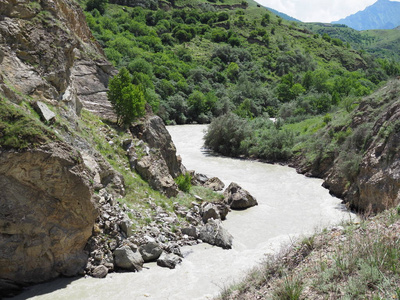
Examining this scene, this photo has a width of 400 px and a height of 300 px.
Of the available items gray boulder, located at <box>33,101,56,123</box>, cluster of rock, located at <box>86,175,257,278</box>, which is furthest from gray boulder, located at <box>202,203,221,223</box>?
gray boulder, located at <box>33,101,56,123</box>

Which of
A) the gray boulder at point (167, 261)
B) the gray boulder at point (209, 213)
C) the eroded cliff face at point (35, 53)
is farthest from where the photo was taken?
the gray boulder at point (209, 213)

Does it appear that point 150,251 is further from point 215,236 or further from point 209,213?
point 209,213

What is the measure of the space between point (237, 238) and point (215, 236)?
172 cm

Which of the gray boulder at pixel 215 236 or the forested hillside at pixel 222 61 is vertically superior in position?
the forested hillside at pixel 222 61

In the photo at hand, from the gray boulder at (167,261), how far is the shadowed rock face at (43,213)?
8.32 feet

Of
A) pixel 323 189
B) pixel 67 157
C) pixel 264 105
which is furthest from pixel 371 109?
pixel 264 105

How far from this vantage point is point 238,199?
2022cm

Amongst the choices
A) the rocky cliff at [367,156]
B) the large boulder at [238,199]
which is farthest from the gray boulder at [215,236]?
the rocky cliff at [367,156]

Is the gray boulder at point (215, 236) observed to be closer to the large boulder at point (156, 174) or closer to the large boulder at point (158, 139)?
the large boulder at point (156, 174)

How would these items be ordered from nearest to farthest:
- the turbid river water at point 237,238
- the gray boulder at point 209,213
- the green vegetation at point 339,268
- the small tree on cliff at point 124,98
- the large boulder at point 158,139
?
the green vegetation at point 339,268 < the turbid river water at point 237,238 < the gray boulder at point 209,213 < the small tree on cliff at point 124,98 < the large boulder at point 158,139

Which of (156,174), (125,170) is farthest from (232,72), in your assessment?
(125,170)

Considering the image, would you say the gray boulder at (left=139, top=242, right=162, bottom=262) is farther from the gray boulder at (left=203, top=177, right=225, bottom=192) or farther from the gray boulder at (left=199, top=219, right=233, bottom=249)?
the gray boulder at (left=203, top=177, right=225, bottom=192)

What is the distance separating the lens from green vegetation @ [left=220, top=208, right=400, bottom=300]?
5.25 meters

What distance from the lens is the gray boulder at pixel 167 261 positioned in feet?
39.1
